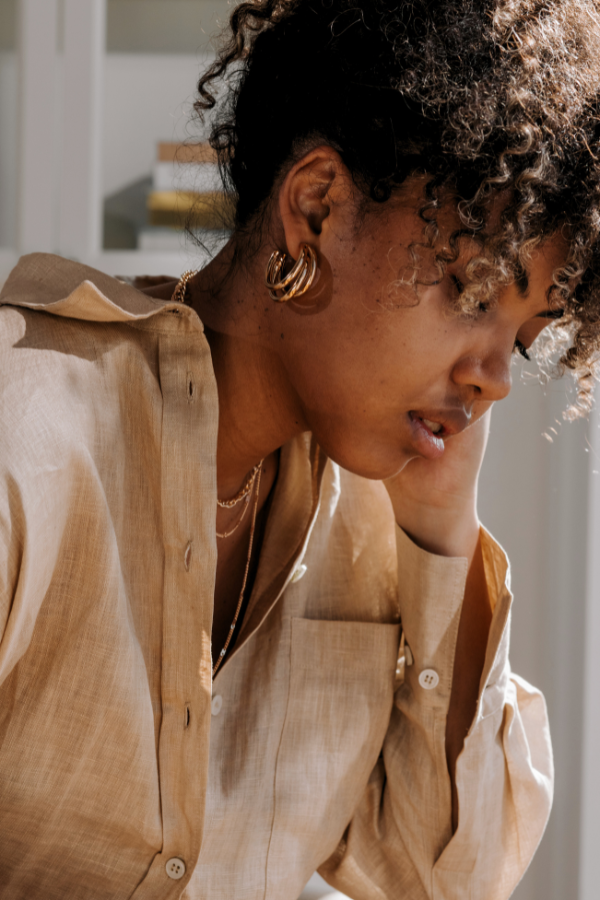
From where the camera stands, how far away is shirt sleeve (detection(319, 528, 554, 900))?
0.97 metres

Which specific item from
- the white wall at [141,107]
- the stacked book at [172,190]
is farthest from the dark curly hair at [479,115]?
the white wall at [141,107]

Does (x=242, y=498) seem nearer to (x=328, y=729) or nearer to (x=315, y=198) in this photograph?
(x=328, y=729)

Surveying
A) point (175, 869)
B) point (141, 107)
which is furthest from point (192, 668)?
point (141, 107)

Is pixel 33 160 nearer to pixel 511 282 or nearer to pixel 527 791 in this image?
pixel 511 282

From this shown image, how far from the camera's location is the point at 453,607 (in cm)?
98

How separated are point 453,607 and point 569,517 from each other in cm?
43

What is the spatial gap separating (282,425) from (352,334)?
184 mm

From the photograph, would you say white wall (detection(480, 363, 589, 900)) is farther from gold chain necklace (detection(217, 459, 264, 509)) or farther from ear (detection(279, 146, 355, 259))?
ear (detection(279, 146, 355, 259))

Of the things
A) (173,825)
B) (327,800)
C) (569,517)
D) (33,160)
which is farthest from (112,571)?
(33,160)

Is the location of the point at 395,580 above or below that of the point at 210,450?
below

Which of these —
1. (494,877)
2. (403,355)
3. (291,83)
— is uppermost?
(291,83)

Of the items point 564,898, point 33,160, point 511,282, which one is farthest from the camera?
point 33,160

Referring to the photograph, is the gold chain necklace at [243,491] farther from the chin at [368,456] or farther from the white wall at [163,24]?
the white wall at [163,24]

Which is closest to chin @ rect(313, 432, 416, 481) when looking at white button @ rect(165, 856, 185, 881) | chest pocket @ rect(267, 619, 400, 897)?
chest pocket @ rect(267, 619, 400, 897)
